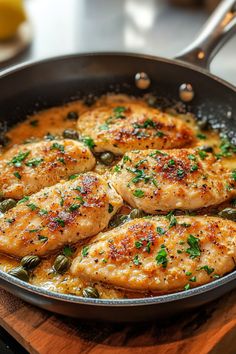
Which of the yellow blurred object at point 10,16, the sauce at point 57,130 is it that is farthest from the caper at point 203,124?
the yellow blurred object at point 10,16

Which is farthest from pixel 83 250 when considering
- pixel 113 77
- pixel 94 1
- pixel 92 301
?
pixel 94 1

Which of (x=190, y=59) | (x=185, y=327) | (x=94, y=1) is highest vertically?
(x=94, y=1)

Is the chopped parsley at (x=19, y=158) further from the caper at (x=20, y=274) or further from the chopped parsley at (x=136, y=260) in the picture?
the chopped parsley at (x=136, y=260)

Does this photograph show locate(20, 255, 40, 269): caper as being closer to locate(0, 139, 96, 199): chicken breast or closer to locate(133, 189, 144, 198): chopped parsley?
locate(0, 139, 96, 199): chicken breast

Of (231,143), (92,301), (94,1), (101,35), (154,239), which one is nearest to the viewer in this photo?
(92,301)

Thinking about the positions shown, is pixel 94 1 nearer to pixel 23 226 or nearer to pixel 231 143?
pixel 231 143

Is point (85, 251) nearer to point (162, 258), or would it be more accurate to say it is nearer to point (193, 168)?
point (162, 258)
